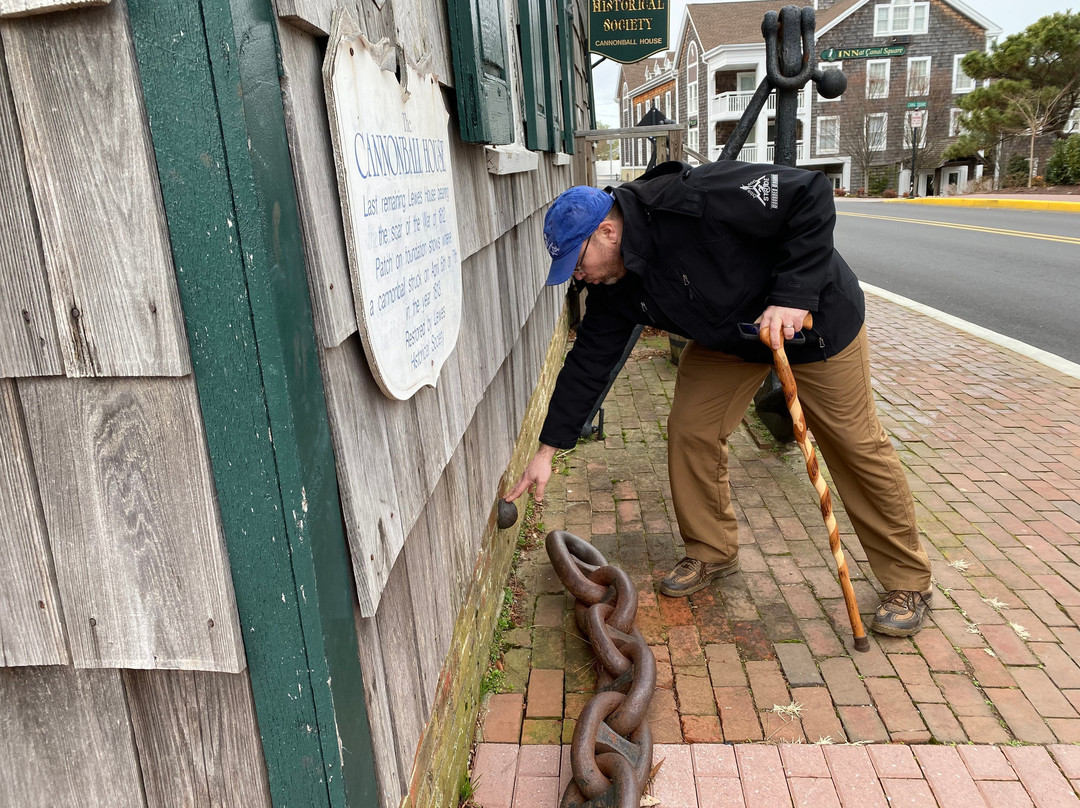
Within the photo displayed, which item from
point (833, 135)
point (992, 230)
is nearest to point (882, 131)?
point (833, 135)

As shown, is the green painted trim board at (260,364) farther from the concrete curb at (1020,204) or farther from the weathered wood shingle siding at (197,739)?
the concrete curb at (1020,204)

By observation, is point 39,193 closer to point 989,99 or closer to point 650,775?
point 650,775

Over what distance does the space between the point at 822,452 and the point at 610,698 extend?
1.38 m

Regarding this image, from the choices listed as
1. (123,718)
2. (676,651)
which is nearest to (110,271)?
(123,718)

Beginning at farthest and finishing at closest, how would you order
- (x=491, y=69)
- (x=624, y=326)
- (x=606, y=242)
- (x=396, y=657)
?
(x=624, y=326), (x=606, y=242), (x=491, y=69), (x=396, y=657)

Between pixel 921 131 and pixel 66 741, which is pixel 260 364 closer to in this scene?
pixel 66 741

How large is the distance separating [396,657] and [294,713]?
450mm

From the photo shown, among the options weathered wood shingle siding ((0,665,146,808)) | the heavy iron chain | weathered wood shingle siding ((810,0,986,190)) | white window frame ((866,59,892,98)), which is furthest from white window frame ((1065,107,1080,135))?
weathered wood shingle siding ((0,665,146,808))

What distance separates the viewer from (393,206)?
1.55m

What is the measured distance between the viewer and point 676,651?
3.06 m

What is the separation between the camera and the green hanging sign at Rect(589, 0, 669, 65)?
26.3 feet

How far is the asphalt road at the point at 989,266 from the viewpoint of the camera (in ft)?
25.9

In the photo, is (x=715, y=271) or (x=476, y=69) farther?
(x=715, y=271)

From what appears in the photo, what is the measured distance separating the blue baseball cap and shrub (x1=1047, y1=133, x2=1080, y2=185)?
1089 inches
